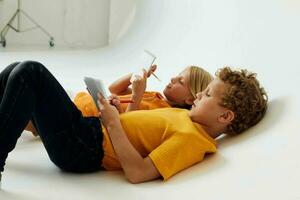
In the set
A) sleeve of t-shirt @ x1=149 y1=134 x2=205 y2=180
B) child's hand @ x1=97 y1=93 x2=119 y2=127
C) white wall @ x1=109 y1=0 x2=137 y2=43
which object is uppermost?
child's hand @ x1=97 y1=93 x2=119 y2=127

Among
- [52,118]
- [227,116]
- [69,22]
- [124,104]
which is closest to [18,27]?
[69,22]

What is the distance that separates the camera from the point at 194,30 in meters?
2.71

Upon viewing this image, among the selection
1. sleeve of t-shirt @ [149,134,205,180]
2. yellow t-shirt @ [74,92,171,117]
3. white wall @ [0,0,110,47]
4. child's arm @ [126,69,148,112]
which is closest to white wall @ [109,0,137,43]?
white wall @ [0,0,110,47]

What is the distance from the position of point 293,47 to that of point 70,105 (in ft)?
2.62

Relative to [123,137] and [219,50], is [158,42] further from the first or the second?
[123,137]

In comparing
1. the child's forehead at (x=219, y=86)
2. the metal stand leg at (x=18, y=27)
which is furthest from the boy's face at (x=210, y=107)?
the metal stand leg at (x=18, y=27)

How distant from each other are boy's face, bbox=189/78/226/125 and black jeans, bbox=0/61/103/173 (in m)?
0.29

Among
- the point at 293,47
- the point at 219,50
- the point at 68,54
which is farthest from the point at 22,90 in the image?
the point at 68,54

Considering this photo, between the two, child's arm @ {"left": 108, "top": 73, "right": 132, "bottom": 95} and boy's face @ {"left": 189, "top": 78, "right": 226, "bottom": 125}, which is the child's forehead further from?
A: child's arm @ {"left": 108, "top": 73, "right": 132, "bottom": 95}

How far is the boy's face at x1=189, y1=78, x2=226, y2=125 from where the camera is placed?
4.35 ft

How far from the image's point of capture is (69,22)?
4070 millimetres

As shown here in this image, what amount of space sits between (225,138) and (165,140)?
0.26 m

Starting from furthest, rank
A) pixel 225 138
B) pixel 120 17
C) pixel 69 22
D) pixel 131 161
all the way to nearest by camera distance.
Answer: pixel 69 22
pixel 120 17
pixel 225 138
pixel 131 161

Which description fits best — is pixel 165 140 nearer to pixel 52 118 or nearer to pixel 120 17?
pixel 52 118
